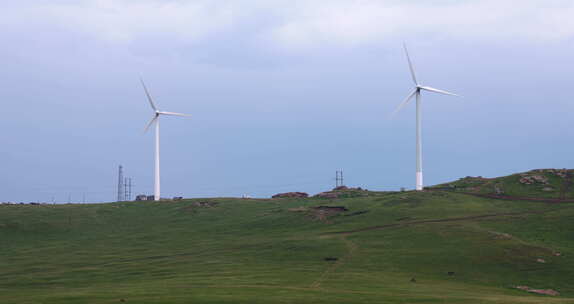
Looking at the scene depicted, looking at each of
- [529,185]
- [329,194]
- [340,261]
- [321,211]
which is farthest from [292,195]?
[340,261]

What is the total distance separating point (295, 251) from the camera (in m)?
92.9

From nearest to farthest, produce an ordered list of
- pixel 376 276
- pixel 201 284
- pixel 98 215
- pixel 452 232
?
pixel 201 284
pixel 376 276
pixel 452 232
pixel 98 215

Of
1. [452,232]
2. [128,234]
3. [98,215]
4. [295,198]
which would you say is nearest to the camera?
[452,232]

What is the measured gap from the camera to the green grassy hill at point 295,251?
206 ft

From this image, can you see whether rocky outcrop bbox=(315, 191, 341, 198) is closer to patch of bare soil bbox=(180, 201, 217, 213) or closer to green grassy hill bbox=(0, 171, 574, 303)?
green grassy hill bbox=(0, 171, 574, 303)

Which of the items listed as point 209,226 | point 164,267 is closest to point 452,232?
point 164,267

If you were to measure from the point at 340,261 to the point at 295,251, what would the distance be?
10.8 m

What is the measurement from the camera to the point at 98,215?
5733 inches

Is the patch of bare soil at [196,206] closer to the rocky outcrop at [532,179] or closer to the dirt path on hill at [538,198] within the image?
the dirt path on hill at [538,198]

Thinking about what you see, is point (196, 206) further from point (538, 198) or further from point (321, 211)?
point (538, 198)

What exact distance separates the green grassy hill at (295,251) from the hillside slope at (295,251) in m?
0.23

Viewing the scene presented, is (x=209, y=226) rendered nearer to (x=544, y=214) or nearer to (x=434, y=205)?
(x=434, y=205)

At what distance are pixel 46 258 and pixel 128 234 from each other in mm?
25611

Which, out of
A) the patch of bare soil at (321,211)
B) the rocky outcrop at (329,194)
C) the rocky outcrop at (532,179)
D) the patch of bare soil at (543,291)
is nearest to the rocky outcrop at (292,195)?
the rocky outcrop at (329,194)
